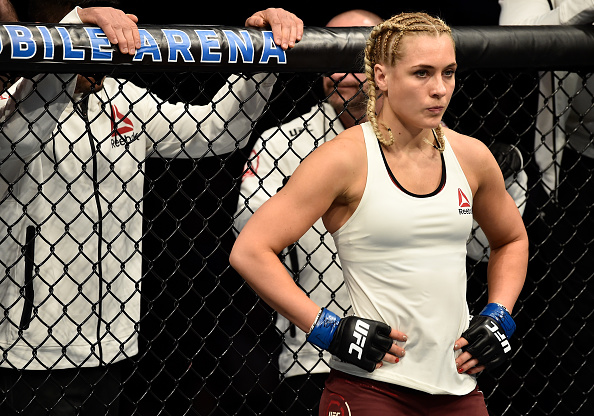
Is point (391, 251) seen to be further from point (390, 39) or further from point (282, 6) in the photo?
point (282, 6)

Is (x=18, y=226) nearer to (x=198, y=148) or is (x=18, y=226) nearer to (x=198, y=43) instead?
(x=198, y=148)

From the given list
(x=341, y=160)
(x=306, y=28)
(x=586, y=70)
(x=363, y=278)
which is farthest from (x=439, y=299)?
(x=586, y=70)

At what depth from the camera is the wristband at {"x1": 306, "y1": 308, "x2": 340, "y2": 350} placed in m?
1.52

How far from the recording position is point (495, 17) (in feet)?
12.0

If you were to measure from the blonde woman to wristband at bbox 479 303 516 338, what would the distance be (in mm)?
51

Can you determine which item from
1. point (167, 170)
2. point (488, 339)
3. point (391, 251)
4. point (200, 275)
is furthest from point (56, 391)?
point (200, 275)

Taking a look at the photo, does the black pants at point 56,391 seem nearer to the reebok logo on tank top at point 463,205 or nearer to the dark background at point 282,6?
the reebok logo on tank top at point 463,205

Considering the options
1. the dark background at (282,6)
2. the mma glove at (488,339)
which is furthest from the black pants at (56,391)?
the dark background at (282,6)

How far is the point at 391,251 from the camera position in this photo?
155cm

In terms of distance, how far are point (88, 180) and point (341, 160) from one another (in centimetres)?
77

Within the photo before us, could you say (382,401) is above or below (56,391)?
above

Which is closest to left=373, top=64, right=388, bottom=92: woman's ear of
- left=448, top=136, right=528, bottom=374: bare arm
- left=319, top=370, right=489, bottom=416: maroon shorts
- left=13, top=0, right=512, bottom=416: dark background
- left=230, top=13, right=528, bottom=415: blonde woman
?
left=230, top=13, right=528, bottom=415: blonde woman

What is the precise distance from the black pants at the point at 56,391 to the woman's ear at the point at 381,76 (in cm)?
100

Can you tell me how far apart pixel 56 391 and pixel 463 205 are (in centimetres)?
115
